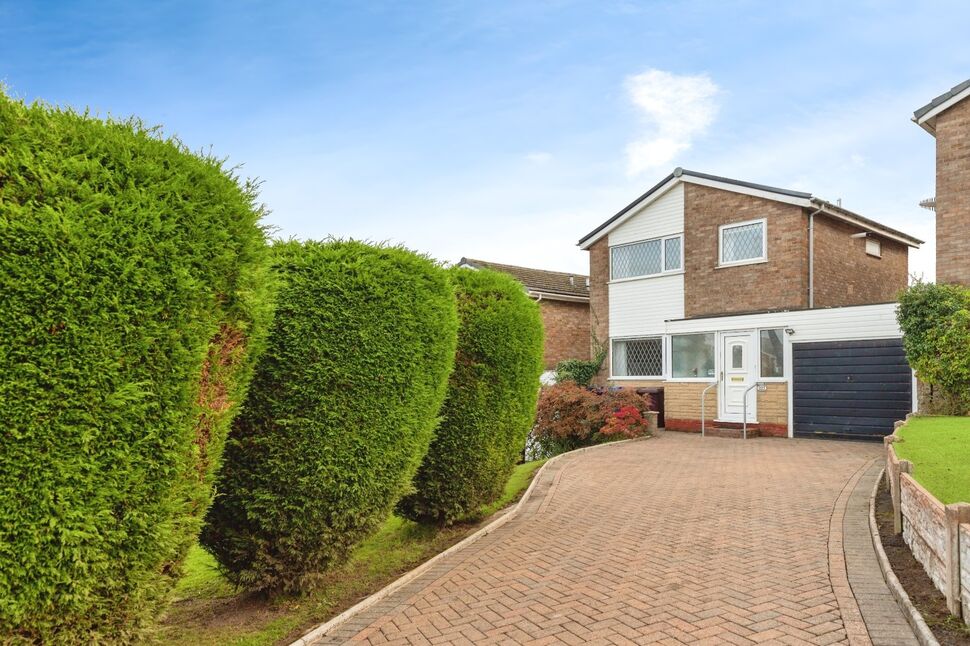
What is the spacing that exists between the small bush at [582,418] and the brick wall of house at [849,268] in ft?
22.0

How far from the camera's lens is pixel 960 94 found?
14453 millimetres

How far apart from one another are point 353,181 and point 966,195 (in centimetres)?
1383

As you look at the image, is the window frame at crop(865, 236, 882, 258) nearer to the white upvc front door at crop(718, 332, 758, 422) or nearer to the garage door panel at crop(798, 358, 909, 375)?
the white upvc front door at crop(718, 332, 758, 422)

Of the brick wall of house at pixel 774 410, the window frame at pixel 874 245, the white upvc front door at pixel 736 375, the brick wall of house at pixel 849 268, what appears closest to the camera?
the brick wall of house at pixel 774 410

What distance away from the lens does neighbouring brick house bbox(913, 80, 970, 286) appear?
14.5 meters

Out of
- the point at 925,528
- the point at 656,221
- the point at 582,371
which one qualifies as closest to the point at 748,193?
the point at 656,221

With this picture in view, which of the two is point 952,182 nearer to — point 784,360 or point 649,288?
point 784,360

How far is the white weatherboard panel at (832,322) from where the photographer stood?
1402 centimetres

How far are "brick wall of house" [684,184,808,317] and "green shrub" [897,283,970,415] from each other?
4369mm

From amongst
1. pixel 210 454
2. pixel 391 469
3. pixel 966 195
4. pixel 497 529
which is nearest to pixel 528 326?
pixel 497 529

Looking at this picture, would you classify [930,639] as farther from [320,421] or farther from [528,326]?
[528,326]

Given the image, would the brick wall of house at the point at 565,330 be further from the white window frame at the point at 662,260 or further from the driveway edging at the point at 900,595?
the driveway edging at the point at 900,595

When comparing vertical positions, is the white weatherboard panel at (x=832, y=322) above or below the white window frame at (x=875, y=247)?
below

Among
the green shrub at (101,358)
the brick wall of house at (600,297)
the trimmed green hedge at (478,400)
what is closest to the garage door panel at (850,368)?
the brick wall of house at (600,297)
